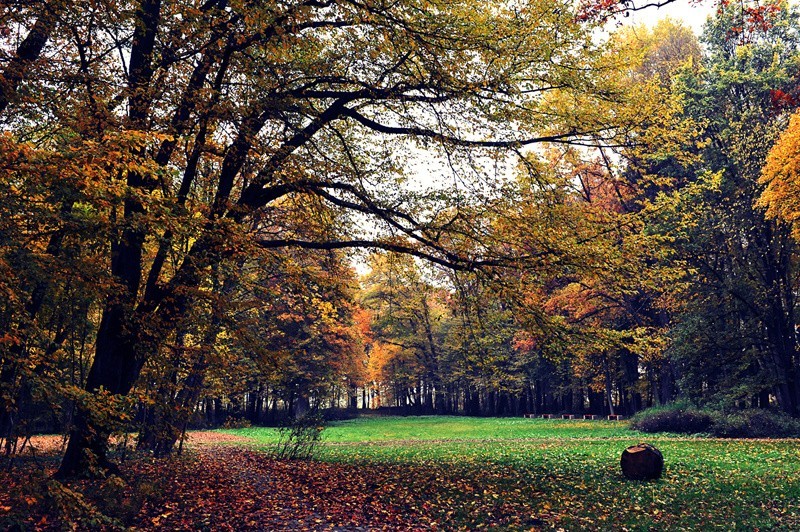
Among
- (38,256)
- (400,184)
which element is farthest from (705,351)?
(38,256)

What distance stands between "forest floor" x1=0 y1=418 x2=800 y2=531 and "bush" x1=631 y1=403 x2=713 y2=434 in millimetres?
8152

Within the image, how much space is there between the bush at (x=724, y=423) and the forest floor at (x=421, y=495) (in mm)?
6803

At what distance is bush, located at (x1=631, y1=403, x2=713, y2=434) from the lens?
2342cm

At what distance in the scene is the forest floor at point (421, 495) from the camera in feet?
26.3

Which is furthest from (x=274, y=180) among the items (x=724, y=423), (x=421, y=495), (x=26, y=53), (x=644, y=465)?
(x=724, y=423)

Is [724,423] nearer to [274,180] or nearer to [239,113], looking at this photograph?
[274,180]

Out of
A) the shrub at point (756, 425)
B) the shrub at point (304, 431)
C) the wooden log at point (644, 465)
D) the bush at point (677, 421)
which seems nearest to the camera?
the wooden log at point (644, 465)

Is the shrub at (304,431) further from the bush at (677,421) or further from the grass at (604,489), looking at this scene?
the bush at (677,421)

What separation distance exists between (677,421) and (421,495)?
1824cm

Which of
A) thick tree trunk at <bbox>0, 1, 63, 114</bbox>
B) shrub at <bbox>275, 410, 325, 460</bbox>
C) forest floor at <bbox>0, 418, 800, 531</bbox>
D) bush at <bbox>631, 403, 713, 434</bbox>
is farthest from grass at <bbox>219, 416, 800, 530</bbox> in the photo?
thick tree trunk at <bbox>0, 1, 63, 114</bbox>

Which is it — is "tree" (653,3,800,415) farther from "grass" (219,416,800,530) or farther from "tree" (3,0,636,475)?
"tree" (3,0,636,475)

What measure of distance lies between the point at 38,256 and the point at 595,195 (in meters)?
31.0

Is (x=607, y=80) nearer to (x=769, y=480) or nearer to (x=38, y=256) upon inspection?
(x=769, y=480)

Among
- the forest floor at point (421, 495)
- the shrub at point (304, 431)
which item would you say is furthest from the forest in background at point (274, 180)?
the shrub at point (304, 431)
